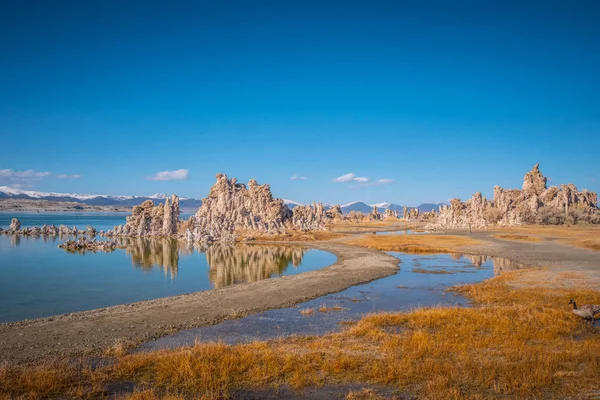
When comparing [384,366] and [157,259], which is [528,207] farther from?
[384,366]

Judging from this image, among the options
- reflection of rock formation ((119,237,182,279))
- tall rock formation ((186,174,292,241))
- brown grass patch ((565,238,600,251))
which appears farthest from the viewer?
tall rock formation ((186,174,292,241))

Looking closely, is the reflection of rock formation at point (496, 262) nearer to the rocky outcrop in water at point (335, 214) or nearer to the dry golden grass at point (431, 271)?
the dry golden grass at point (431, 271)

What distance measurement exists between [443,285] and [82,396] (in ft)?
92.2

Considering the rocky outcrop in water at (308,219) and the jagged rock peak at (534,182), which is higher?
the jagged rock peak at (534,182)

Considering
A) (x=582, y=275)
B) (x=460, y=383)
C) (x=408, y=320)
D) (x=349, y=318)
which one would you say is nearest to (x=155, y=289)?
(x=349, y=318)

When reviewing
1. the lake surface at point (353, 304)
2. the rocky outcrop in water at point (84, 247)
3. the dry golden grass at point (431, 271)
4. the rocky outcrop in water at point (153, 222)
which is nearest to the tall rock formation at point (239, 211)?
the rocky outcrop in water at point (153, 222)

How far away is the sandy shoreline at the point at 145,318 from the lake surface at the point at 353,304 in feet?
3.93

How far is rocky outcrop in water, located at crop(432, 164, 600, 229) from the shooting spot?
371ft

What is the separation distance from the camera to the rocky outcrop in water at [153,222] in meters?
95.9

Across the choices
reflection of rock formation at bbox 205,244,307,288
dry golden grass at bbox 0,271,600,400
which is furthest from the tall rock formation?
dry golden grass at bbox 0,271,600,400

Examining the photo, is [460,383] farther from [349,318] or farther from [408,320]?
[349,318]

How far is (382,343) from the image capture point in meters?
15.9

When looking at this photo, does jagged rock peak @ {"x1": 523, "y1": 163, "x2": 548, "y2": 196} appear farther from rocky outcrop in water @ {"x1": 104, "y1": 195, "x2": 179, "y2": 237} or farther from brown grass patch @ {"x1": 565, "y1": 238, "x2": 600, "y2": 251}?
rocky outcrop in water @ {"x1": 104, "y1": 195, "x2": 179, "y2": 237}

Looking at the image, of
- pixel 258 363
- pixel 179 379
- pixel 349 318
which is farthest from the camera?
pixel 349 318
